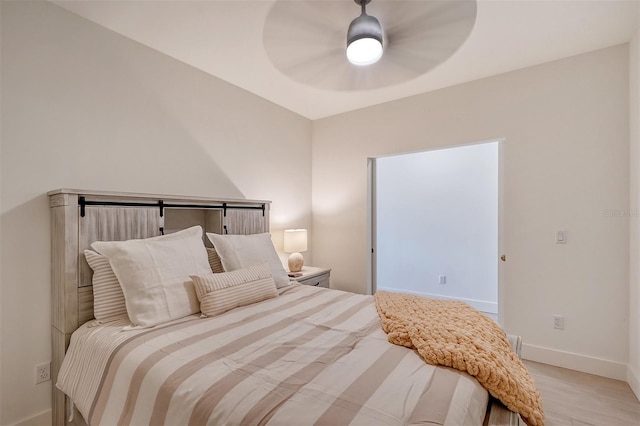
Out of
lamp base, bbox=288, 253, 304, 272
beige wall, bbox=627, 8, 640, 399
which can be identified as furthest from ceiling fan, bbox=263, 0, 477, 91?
lamp base, bbox=288, 253, 304, 272

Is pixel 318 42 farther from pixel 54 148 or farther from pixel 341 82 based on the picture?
pixel 54 148

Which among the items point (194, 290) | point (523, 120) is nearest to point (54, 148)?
point (194, 290)

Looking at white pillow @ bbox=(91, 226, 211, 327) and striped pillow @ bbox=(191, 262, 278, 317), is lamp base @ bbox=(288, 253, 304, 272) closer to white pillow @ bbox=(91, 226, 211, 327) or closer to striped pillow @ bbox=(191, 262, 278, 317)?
striped pillow @ bbox=(191, 262, 278, 317)

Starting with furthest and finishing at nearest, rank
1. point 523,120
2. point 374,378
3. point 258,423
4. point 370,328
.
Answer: point 523,120 → point 370,328 → point 374,378 → point 258,423

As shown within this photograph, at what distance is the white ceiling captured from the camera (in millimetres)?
1872

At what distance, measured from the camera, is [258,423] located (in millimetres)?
879

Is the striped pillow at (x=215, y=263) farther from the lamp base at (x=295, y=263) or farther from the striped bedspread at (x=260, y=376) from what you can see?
the lamp base at (x=295, y=263)

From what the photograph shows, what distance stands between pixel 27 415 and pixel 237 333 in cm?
147

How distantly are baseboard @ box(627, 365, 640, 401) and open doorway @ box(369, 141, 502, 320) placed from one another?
161 cm

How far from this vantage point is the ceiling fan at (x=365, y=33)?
171cm

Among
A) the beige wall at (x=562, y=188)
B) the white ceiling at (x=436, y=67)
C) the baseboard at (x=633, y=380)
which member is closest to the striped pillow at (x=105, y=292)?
the white ceiling at (x=436, y=67)

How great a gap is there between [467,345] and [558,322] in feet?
6.47

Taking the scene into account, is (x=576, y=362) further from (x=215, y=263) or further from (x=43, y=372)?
(x=43, y=372)

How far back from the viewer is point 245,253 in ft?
7.41
